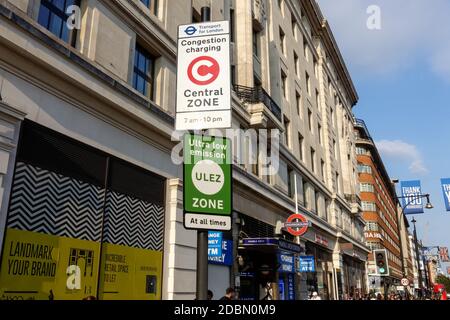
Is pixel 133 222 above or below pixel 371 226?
below

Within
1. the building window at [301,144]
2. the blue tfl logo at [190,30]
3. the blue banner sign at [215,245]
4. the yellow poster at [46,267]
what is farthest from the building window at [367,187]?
the blue tfl logo at [190,30]

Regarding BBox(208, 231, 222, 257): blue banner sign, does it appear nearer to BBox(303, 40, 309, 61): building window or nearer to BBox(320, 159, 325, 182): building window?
BBox(320, 159, 325, 182): building window

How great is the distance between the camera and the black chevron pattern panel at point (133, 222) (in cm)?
1169

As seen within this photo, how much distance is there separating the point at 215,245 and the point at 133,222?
4417mm

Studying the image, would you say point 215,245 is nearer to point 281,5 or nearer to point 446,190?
point 281,5

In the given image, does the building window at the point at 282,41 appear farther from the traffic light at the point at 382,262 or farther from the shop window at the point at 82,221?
the shop window at the point at 82,221

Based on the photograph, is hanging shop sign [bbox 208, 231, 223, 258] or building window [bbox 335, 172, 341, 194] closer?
hanging shop sign [bbox 208, 231, 223, 258]

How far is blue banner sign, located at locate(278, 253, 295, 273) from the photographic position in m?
19.8

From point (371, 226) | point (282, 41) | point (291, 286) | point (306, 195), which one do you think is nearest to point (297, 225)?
point (291, 286)

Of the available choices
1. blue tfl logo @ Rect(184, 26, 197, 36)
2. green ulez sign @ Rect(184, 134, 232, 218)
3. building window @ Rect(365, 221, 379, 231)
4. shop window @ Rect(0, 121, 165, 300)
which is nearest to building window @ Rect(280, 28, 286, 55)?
shop window @ Rect(0, 121, 165, 300)

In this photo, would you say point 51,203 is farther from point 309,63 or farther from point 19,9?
point 309,63

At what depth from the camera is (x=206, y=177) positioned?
5102mm

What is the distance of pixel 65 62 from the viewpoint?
10.1 metres
